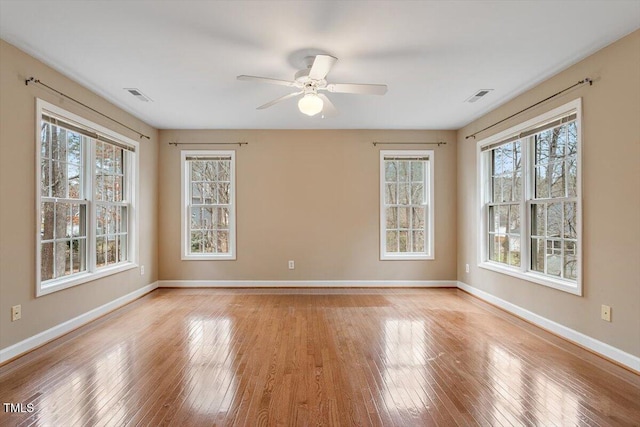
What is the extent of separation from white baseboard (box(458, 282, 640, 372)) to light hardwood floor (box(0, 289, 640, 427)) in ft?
0.30

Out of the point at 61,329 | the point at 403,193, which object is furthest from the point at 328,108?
the point at 61,329

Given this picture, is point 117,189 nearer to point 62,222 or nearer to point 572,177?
point 62,222

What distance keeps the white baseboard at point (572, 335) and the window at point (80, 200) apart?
4990 mm

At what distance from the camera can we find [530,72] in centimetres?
334

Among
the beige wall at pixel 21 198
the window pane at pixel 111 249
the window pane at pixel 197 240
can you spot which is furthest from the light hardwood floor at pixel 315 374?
the window pane at pixel 197 240

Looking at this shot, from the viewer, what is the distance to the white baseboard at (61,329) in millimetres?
2736

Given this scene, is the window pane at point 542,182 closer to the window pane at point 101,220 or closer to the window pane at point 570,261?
the window pane at point 570,261

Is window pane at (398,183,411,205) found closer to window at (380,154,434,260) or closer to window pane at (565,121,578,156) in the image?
window at (380,154,434,260)

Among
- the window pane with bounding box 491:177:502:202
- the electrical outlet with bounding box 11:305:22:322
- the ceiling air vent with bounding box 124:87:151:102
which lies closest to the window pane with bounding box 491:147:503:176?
the window pane with bounding box 491:177:502:202

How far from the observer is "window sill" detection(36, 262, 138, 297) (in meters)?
3.13

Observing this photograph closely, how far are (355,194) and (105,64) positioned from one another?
373cm

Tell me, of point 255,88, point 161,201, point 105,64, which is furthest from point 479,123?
point 161,201

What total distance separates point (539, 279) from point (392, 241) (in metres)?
2.34

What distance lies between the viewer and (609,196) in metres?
2.79
